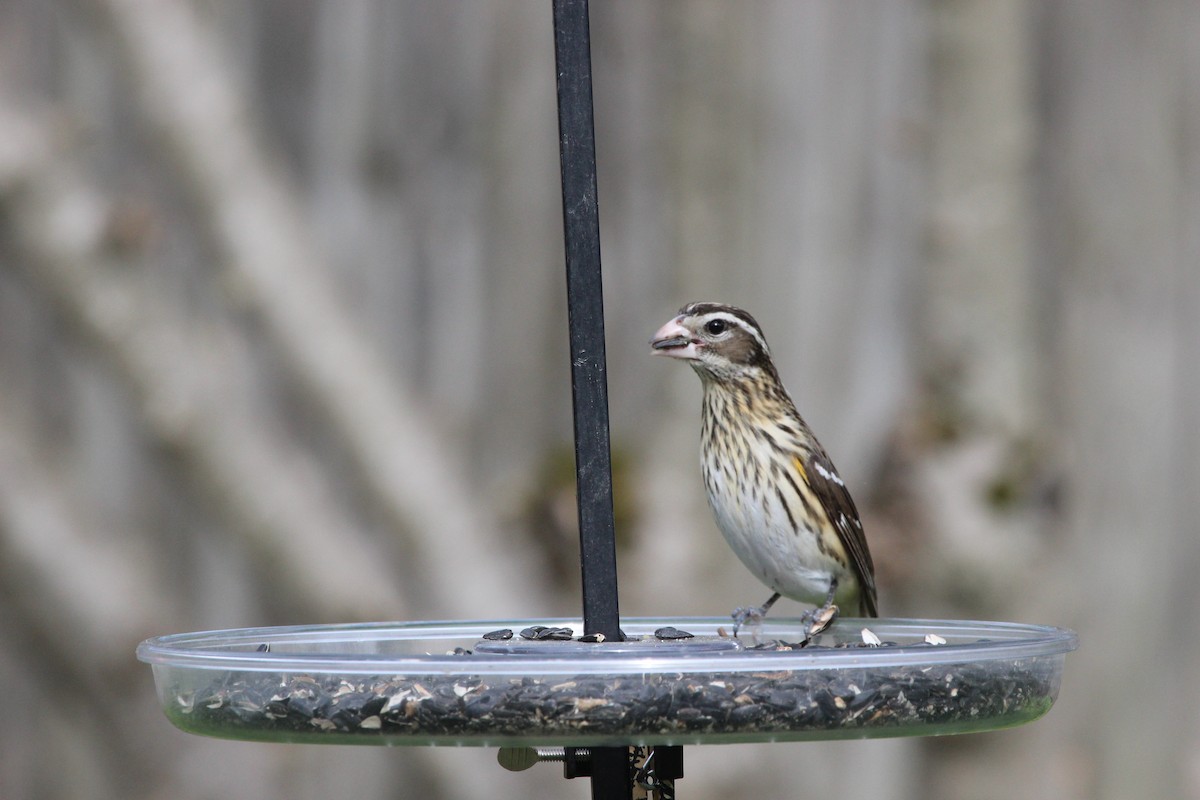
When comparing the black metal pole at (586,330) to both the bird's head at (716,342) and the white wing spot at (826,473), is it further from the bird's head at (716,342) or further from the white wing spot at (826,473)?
A: the white wing spot at (826,473)

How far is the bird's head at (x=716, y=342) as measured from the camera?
13.6 ft

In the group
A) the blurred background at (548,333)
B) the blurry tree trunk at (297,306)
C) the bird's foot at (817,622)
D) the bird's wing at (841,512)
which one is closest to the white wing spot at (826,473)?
the bird's wing at (841,512)

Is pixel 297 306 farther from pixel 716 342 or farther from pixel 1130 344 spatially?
pixel 1130 344

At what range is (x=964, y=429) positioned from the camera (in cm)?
517

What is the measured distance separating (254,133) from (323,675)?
140 inches

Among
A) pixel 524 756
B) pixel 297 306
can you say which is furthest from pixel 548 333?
pixel 524 756

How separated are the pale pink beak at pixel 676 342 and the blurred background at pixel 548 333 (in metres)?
1.26

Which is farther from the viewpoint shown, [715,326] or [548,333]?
[548,333]

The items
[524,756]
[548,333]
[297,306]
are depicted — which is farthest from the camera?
[548,333]

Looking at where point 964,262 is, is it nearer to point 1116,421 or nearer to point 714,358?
point 1116,421

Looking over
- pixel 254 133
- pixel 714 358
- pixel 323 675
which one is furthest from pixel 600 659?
pixel 254 133

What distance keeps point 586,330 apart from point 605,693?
0.76m

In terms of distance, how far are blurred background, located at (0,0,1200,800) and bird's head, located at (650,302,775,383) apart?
1.05 m

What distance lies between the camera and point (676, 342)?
415cm
